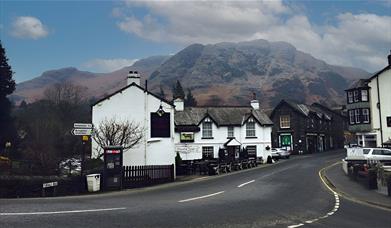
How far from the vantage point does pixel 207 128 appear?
48.4m

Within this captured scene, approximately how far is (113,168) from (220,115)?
30577 mm

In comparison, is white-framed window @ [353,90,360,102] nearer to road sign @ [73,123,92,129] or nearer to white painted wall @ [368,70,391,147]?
white painted wall @ [368,70,391,147]

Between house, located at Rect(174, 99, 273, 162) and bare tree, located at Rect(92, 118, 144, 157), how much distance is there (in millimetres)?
14032

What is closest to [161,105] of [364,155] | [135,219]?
[364,155]

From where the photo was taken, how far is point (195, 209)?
12.9m

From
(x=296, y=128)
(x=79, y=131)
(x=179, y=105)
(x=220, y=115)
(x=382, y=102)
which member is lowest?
(x=79, y=131)

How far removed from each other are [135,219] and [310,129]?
63237mm

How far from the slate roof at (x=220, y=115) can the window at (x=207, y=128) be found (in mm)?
636

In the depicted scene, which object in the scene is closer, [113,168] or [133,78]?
[113,168]

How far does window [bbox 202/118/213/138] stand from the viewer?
48.2 m

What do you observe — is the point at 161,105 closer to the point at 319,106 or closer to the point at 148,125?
the point at 148,125

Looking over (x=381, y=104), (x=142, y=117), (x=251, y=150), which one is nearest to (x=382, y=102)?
(x=381, y=104)

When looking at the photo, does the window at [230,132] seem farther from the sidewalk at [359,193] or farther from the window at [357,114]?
the sidewalk at [359,193]

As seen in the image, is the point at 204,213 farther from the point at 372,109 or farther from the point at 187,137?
the point at 372,109
